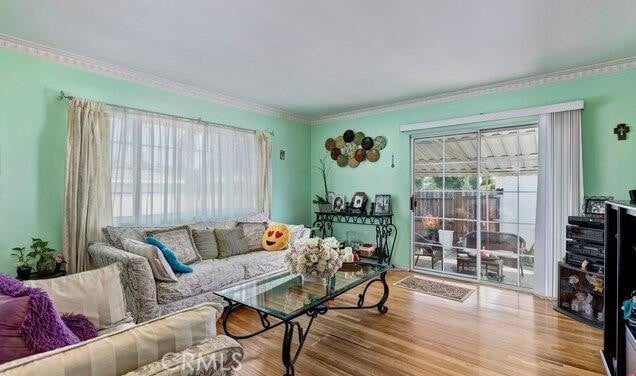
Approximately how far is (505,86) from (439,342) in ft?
10.0

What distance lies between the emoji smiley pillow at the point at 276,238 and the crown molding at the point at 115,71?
1866 mm

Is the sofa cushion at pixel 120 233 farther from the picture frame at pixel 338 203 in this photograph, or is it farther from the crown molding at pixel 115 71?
the picture frame at pixel 338 203

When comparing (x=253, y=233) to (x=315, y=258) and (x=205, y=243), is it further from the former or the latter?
(x=315, y=258)

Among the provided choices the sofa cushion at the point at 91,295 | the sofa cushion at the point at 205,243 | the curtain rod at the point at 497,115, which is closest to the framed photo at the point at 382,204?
the curtain rod at the point at 497,115

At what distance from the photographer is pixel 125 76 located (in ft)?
10.7

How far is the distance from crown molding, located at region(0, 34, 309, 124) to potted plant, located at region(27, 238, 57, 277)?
167 centimetres

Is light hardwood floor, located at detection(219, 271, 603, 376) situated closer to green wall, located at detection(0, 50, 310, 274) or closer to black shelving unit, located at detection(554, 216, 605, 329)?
black shelving unit, located at detection(554, 216, 605, 329)

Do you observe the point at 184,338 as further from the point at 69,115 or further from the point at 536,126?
the point at 536,126

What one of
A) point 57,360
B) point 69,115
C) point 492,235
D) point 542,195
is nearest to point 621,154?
point 542,195

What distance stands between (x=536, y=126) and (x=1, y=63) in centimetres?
536

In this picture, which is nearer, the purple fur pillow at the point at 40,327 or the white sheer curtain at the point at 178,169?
the purple fur pillow at the point at 40,327

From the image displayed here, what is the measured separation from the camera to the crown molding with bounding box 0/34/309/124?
2648 mm

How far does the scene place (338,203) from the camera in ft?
16.7

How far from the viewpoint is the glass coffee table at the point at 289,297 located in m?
1.96
